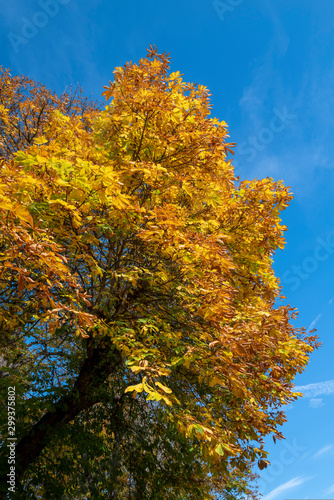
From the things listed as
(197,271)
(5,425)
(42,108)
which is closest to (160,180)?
(197,271)

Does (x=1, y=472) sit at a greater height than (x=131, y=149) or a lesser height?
lesser

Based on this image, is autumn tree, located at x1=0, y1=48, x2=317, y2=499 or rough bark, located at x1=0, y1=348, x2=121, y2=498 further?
rough bark, located at x1=0, y1=348, x2=121, y2=498

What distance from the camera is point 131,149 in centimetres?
531

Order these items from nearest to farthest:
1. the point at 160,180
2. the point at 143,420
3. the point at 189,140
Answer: the point at 160,180
the point at 189,140
the point at 143,420

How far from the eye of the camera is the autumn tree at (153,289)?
3.70m

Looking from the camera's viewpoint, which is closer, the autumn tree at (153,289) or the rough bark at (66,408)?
the autumn tree at (153,289)

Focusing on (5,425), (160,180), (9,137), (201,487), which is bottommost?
(201,487)

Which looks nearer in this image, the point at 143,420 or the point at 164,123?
the point at 164,123

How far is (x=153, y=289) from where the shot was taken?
5.68 m

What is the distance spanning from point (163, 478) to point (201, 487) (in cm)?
74

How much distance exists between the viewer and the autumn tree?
12.1ft

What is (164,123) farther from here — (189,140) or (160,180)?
(160,180)

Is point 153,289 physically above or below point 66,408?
above

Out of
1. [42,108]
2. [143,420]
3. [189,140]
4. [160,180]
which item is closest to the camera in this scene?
[160,180]
